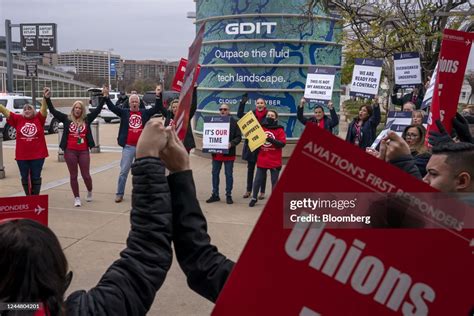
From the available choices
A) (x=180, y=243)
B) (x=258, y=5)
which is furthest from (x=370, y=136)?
(x=180, y=243)

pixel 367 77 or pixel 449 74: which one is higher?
pixel 367 77

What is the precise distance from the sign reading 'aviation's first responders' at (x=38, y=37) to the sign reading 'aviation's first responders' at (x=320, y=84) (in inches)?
1051

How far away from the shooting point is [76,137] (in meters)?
7.74

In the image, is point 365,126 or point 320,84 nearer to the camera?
point 365,126

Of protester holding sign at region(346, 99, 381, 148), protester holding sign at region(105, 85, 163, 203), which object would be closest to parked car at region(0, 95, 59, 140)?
protester holding sign at region(105, 85, 163, 203)

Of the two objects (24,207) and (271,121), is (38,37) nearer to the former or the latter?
(271,121)

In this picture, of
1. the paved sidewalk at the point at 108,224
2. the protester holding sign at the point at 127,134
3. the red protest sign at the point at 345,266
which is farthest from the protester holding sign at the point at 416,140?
the protester holding sign at the point at 127,134

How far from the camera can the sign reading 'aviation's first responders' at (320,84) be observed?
8.95 meters

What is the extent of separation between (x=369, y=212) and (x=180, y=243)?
→ 87cm

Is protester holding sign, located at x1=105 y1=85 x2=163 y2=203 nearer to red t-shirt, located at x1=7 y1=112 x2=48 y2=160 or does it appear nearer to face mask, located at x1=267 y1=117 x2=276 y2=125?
red t-shirt, located at x1=7 y1=112 x2=48 y2=160

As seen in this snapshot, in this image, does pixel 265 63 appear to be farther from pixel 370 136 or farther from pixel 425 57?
pixel 370 136

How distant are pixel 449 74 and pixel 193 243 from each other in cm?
329

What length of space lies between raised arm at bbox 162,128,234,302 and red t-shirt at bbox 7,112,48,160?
21.0ft

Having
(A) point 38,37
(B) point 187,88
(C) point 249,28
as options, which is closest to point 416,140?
(B) point 187,88
